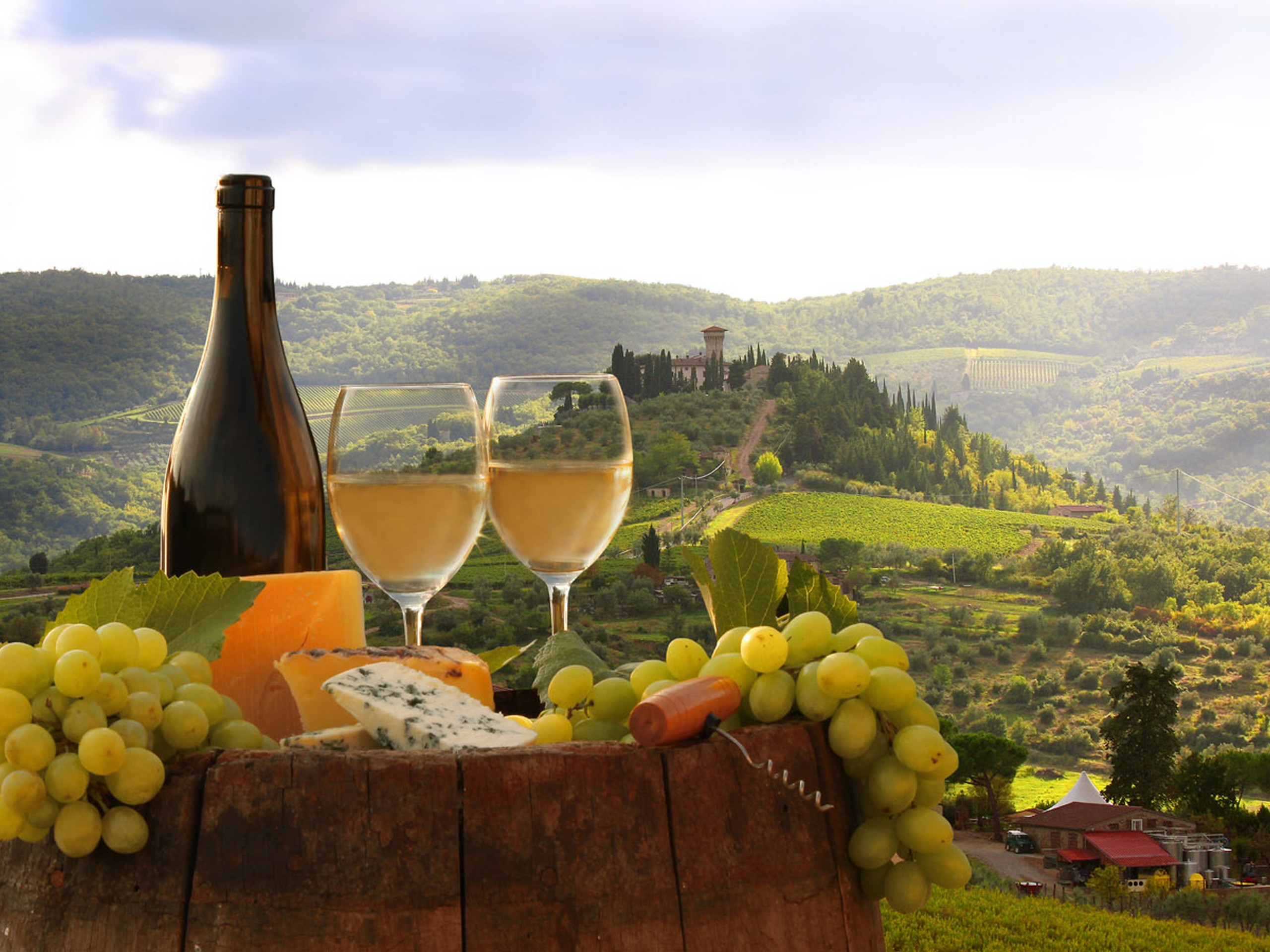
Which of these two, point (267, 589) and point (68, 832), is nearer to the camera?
point (68, 832)

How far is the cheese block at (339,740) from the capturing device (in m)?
0.58

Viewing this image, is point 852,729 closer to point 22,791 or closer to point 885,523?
point 22,791

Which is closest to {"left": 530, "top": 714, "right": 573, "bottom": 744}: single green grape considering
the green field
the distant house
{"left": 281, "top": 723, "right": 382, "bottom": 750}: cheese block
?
{"left": 281, "top": 723, "right": 382, "bottom": 750}: cheese block

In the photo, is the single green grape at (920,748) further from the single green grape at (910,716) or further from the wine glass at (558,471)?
the wine glass at (558,471)

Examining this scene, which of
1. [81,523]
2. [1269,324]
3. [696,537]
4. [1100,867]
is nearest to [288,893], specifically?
[1100,867]

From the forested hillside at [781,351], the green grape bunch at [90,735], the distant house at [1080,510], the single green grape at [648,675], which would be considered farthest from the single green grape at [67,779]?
the distant house at [1080,510]

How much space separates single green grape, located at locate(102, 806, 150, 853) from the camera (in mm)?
523

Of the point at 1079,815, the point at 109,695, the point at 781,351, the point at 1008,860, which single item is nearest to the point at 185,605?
the point at 109,695

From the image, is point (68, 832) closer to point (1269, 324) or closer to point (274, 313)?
point (274, 313)

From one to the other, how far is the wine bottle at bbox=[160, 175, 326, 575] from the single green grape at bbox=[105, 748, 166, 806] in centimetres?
58

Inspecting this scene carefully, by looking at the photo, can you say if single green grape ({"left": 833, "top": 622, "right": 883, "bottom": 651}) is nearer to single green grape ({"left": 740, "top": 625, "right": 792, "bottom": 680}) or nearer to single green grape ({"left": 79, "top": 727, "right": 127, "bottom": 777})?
single green grape ({"left": 740, "top": 625, "right": 792, "bottom": 680})

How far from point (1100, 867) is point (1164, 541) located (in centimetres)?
1927

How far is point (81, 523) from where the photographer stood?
30000 millimetres

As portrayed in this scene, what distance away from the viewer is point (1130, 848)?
19297 millimetres
